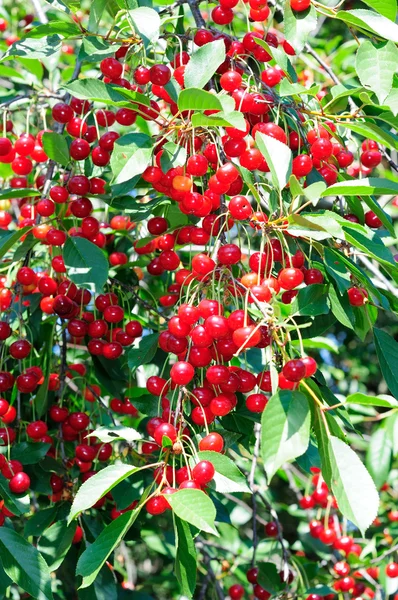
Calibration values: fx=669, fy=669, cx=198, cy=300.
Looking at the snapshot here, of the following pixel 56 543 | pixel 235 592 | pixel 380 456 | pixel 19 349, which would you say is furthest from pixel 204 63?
pixel 235 592

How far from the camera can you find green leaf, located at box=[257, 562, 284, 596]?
191 centimetres

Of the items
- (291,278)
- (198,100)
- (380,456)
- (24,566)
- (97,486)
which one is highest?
(198,100)

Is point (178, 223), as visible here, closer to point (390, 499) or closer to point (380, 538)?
point (380, 538)

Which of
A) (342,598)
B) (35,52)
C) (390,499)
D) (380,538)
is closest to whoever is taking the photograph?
(35,52)

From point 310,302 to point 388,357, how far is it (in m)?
0.30

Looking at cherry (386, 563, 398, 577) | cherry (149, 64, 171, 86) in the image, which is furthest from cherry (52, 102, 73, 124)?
cherry (386, 563, 398, 577)

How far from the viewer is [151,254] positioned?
211 centimetres

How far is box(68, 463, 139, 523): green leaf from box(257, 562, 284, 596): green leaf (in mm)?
1061

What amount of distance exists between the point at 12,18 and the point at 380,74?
278 centimetres

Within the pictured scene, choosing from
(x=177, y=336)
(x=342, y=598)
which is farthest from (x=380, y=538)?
(x=177, y=336)

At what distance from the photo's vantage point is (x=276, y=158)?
1.12 meters

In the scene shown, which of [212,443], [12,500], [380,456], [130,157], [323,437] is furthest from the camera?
[380,456]

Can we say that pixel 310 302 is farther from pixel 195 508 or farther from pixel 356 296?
pixel 195 508

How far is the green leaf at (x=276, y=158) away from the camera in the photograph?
1.11m
